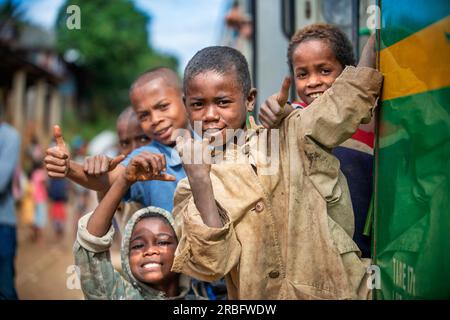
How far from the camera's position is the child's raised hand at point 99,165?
2441 millimetres

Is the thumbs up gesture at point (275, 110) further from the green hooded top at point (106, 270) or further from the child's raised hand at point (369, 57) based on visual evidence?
the green hooded top at point (106, 270)

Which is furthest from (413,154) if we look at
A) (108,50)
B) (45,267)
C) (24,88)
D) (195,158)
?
(108,50)

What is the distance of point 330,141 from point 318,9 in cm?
216

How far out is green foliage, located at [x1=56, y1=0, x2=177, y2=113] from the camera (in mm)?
36312

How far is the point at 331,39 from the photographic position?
249 centimetres

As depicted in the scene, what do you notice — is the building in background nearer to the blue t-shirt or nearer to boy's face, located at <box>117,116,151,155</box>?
boy's face, located at <box>117,116,151,155</box>

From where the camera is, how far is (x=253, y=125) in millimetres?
2199

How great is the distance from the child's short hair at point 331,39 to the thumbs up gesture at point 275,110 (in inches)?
25.6

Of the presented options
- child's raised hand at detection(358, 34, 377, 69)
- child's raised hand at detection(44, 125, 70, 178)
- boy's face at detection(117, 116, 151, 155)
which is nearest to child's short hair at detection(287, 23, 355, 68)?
child's raised hand at detection(358, 34, 377, 69)

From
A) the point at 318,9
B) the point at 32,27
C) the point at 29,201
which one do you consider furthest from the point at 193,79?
the point at 32,27

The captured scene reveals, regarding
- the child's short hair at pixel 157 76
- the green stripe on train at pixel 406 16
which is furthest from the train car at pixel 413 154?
the child's short hair at pixel 157 76

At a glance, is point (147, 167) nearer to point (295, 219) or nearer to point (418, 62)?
point (295, 219)

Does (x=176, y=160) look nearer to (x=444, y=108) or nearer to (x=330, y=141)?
(x=330, y=141)

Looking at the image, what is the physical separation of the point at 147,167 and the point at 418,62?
1.04 metres
